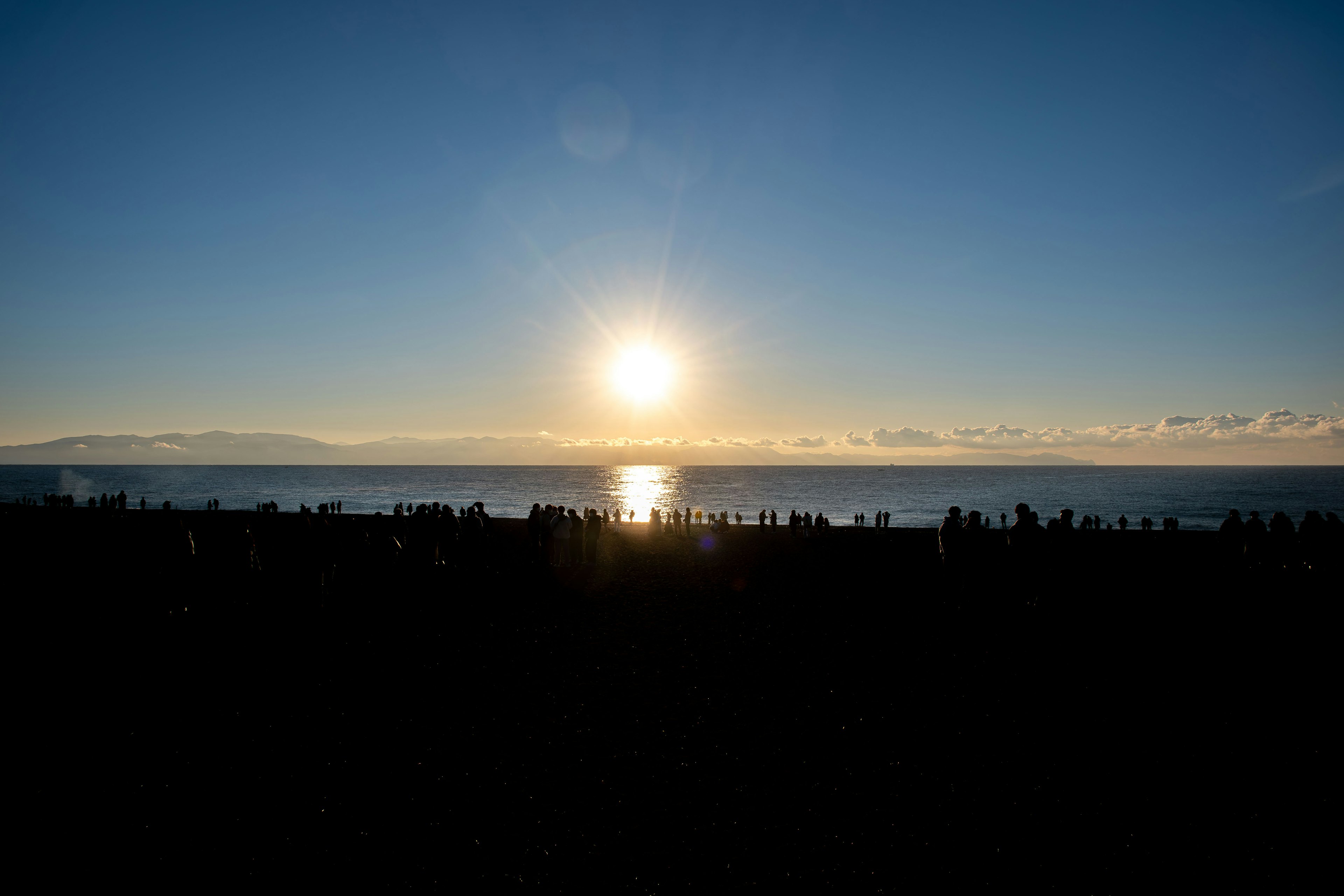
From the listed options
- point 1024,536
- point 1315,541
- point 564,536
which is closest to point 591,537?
point 564,536

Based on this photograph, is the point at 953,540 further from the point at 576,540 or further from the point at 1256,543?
the point at 576,540

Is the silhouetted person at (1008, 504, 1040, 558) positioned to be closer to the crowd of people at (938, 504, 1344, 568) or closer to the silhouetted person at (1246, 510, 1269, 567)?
the crowd of people at (938, 504, 1344, 568)

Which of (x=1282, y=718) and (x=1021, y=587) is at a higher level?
(x=1021, y=587)

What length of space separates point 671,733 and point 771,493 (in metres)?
101

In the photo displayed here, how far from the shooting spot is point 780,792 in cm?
543

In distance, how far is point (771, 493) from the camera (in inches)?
4171

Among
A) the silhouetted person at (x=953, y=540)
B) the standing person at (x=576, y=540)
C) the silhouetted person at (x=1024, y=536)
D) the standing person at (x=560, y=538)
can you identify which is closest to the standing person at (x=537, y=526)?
the standing person at (x=560, y=538)

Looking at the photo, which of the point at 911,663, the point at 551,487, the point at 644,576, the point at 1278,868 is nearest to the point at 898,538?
the point at 644,576

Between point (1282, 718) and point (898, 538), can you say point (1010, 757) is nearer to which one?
point (1282, 718)

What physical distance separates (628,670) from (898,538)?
25.7 m

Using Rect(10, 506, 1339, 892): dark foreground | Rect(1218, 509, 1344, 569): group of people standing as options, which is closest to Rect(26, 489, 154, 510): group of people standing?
Rect(10, 506, 1339, 892): dark foreground

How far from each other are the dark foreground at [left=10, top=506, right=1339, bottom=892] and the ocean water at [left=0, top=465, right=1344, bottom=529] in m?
28.0

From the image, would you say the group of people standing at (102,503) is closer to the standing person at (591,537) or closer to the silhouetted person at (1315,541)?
the standing person at (591,537)

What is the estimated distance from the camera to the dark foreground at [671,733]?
14.9ft
